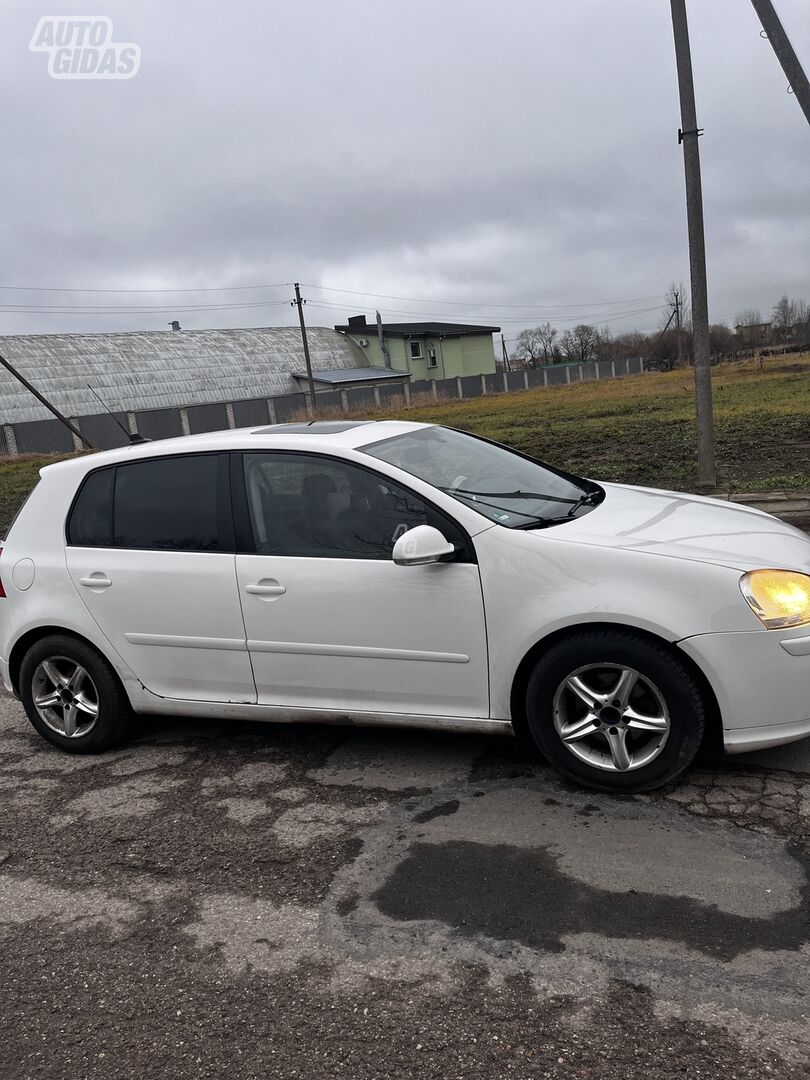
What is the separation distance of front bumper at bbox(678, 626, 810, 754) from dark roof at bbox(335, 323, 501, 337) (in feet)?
211

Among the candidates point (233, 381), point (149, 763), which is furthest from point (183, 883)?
point (233, 381)

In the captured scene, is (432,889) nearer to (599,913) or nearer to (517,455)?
(599,913)

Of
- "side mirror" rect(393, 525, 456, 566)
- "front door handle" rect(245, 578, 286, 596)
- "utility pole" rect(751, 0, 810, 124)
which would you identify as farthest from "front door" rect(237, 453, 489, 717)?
"utility pole" rect(751, 0, 810, 124)

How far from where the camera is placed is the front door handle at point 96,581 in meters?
4.55

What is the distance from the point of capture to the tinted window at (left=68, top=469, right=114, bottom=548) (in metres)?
4.68

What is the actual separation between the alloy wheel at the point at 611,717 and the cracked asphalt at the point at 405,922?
0.20 meters

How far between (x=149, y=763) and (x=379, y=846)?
64.1 inches

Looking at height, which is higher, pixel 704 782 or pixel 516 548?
pixel 516 548

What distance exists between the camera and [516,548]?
12.4ft

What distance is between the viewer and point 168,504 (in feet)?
14.9

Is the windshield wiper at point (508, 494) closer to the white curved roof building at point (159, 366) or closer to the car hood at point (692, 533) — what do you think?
the car hood at point (692, 533)

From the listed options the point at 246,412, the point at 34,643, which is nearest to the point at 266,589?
the point at 34,643

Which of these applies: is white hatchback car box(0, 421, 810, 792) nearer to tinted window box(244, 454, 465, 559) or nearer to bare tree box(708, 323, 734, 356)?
tinted window box(244, 454, 465, 559)

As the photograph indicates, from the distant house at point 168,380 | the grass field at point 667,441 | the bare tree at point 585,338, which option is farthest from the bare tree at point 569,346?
the grass field at point 667,441
